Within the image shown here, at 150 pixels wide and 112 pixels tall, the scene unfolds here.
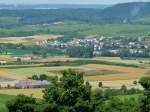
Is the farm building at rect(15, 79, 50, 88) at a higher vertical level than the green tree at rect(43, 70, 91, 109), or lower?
lower

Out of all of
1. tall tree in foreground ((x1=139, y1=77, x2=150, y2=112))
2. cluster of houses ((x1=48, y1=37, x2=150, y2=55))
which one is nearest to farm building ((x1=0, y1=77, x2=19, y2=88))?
tall tree in foreground ((x1=139, y1=77, x2=150, y2=112))

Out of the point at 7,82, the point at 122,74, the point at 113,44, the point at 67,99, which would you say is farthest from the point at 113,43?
the point at 67,99

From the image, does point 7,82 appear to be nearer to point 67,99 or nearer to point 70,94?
point 67,99

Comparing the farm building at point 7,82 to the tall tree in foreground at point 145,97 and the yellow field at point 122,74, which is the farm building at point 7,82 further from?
the tall tree in foreground at point 145,97

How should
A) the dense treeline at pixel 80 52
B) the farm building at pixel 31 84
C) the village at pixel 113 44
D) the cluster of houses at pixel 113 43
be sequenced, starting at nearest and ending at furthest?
the farm building at pixel 31 84
the dense treeline at pixel 80 52
the village at pixel 113 44
the cluster of houses at pixel 113 43

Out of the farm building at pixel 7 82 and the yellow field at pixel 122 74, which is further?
the yellow field at pixel 122 74

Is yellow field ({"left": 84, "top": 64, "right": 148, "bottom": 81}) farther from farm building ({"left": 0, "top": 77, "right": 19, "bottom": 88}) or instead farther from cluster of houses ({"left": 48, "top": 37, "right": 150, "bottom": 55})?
cluster of houses ({"left": 48, "top": 37, "right": 150, "bottom": 55})

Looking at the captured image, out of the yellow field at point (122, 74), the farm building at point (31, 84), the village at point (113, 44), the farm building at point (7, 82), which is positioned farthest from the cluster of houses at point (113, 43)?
the farm building at point (31, 84)

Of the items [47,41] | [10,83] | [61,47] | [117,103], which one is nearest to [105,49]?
[61,47]
